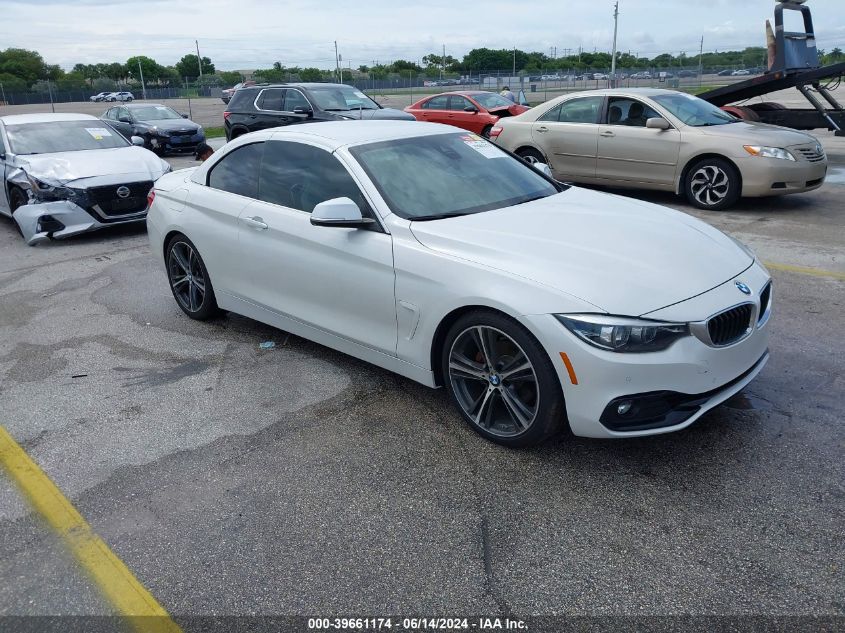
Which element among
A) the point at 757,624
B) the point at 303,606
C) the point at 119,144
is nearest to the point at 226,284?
the point at 303,606

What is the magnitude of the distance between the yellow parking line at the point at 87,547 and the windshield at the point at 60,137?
280 inches

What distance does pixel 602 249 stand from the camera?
3.67 m

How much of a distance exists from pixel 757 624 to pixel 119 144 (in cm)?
1019

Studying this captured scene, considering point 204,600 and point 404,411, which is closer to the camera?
point 204,600

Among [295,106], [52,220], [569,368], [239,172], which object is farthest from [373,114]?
[569,368]

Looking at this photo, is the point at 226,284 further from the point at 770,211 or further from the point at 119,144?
the point at 770,211

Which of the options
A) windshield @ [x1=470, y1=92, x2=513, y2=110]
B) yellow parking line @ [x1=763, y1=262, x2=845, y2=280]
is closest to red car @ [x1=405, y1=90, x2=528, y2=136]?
windshield @ [x1=470, y1=92, x2=513, y2=110]

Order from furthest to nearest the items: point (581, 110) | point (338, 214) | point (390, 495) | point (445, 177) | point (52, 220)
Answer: point (581, 110)
point (52, 220)
point (445, 177)
point (338, 214)
point (390, 495)

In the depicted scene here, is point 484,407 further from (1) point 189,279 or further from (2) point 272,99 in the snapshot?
(2) point 272,99

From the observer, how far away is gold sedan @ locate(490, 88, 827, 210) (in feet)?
29.8

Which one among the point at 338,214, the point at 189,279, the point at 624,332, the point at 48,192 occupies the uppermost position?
the point at 338,214

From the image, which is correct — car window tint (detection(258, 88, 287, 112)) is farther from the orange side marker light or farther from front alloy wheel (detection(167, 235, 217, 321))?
the orange side marker light

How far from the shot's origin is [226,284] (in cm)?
525

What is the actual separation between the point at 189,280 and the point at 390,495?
316cm
